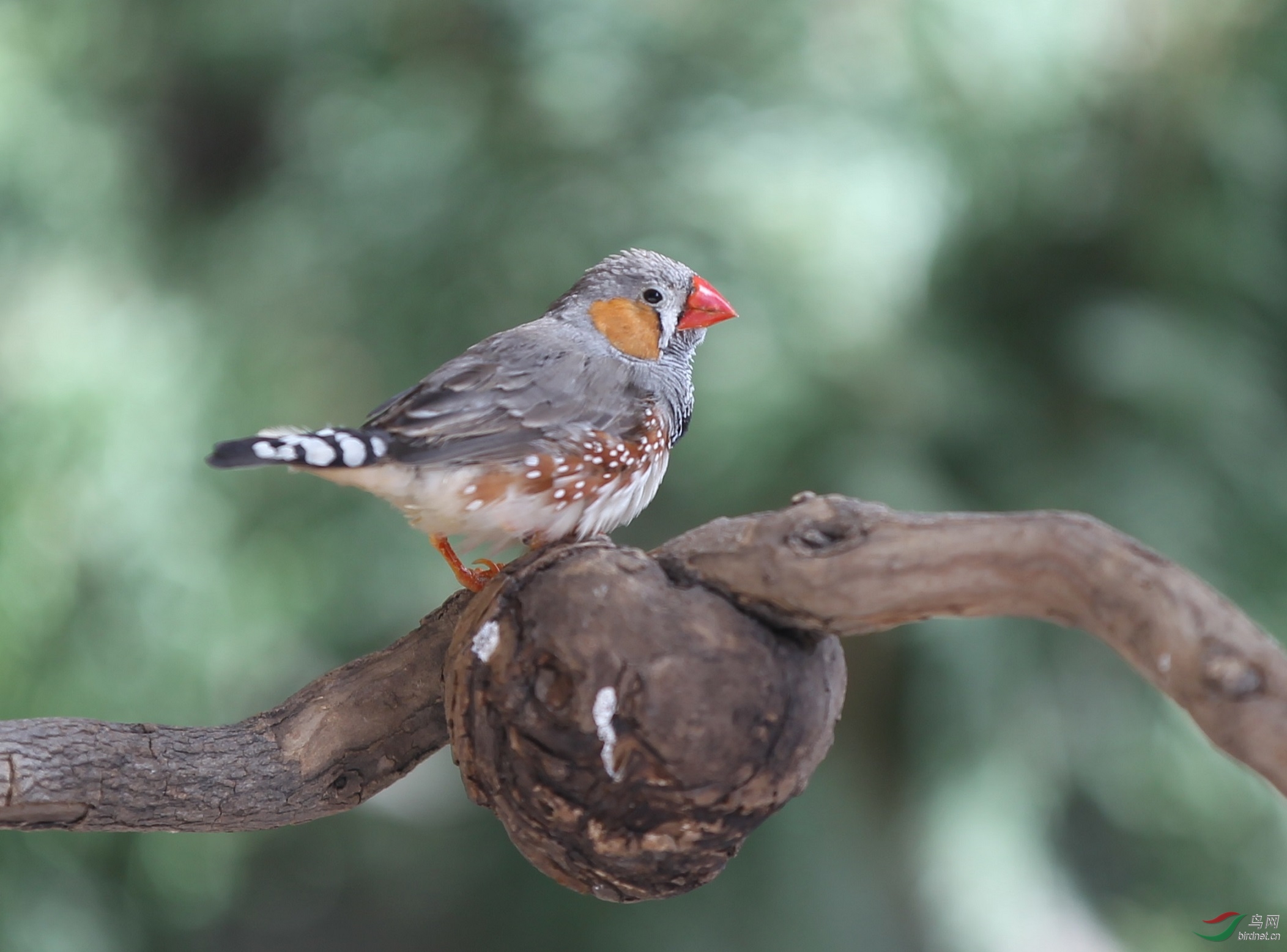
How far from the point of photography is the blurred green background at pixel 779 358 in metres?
3.33


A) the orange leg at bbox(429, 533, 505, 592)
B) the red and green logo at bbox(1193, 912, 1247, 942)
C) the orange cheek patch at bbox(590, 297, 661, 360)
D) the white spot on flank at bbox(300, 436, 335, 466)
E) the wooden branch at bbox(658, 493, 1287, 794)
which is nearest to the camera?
the wooden branch at bbox(658, 493, 1287, 794)

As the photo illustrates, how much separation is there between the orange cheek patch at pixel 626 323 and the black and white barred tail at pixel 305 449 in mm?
502

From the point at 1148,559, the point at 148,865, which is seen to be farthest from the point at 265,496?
the point at 1148,559

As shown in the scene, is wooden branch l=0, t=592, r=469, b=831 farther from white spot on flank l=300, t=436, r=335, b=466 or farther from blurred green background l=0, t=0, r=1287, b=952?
blurred green background l=0, t=0, r=1287, b=952

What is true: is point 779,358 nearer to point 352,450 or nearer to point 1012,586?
point 352,450

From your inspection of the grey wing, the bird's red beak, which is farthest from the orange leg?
the bird's red beak

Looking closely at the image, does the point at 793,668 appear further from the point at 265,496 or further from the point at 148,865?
the point at 148,865

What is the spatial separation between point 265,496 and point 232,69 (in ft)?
4.90

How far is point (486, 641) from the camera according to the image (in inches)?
62.8

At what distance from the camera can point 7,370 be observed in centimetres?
359

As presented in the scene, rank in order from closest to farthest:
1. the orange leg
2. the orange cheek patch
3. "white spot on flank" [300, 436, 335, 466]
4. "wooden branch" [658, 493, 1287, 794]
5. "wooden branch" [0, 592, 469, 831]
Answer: "wooden branch" [658, 493, 1287, 794] < "white spot on flank" [300, 436, 335, 466] < "wooden branch" [0, 592, 469, 831] < the orange leg < the orange cheek patch

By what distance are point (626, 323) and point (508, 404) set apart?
0.33 metres

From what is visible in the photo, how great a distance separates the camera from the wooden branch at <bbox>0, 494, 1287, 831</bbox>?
119cm

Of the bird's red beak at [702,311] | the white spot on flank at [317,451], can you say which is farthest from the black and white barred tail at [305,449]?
the bird's red beak at [702,311]
